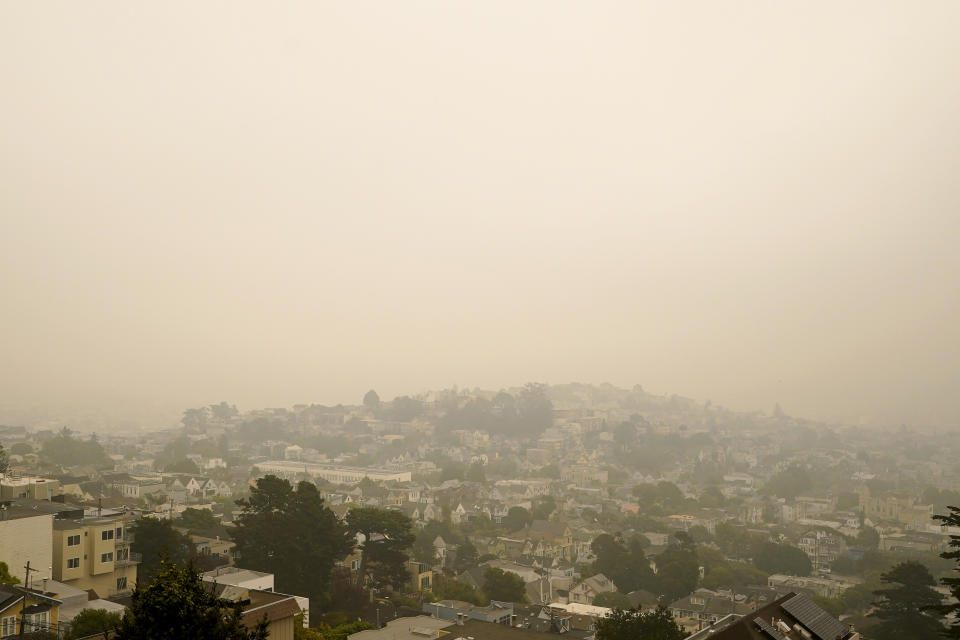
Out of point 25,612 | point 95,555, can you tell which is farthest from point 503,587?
point 25,612

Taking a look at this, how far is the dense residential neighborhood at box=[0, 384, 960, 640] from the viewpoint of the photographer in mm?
11508

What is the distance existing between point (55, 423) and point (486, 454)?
32.1 meters

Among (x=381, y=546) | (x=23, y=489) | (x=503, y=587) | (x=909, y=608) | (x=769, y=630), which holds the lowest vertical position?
(x=503, y=587)

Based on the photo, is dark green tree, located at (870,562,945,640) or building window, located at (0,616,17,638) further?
dark green tree, located at (870,562,945,640)

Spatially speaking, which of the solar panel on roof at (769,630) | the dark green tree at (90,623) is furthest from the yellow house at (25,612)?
the solar panel on roof at (769,630)

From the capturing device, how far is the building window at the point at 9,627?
7.52m

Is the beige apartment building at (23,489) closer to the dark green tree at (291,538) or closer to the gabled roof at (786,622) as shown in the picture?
the dark green tree at (291,538)

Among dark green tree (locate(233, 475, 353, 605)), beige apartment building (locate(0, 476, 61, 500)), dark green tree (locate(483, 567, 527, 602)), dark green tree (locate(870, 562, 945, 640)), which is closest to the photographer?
dark green tree (locate(233, 475, 353, 605))

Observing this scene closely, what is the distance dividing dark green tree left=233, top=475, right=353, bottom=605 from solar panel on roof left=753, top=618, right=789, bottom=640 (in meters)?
7.92

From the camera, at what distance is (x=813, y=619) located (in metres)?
8.74

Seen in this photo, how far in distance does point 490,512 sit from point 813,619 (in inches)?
1048

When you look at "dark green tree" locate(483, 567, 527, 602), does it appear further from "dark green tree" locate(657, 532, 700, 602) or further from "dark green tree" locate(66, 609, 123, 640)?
"dark green tree" locate(66, 609, 123, 640)

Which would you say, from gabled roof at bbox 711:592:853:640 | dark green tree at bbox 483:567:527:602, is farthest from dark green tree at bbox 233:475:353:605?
gabled roof at bbox 711:592:853:640

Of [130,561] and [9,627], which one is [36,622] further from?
[130,561]
